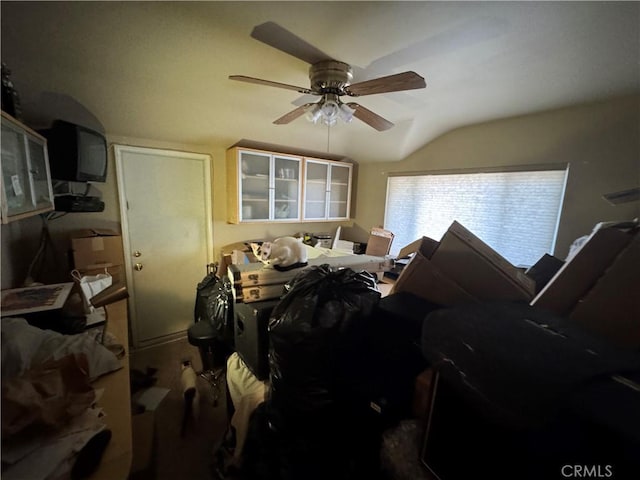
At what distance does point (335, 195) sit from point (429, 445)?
9.56 ft

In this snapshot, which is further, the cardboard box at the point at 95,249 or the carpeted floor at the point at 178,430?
the cardboard box at the point at 95,249

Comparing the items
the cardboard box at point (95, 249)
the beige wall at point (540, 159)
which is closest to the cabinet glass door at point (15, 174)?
the beige wall at point (540, 159)

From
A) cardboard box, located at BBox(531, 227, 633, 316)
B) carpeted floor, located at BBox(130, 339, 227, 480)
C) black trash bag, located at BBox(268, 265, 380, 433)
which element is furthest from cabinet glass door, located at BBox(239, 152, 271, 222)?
cardboard box, located at BBox(531, 227, 633, 316)

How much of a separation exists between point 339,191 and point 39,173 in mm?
2739

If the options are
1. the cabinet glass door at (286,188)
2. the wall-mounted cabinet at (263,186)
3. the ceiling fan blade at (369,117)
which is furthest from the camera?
the cabinet glass door at (286,188)

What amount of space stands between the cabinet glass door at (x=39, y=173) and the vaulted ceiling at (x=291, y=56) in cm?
53

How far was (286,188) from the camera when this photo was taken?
9.69 feet

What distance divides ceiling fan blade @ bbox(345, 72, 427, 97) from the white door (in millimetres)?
1913

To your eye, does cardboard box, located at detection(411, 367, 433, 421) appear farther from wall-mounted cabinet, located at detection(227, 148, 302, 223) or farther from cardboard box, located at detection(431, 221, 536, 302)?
wall-mounted cabinet, located at detection(227, 148, 302, 223)

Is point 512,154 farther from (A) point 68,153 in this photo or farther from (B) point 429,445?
(A) point 68,153

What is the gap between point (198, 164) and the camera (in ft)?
8.62

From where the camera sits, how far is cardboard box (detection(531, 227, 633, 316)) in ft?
2.50

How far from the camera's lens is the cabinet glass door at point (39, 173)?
1226 mm

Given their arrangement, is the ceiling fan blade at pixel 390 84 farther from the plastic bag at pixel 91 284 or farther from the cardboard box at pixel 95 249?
the cardboard box at pixel 95 249
